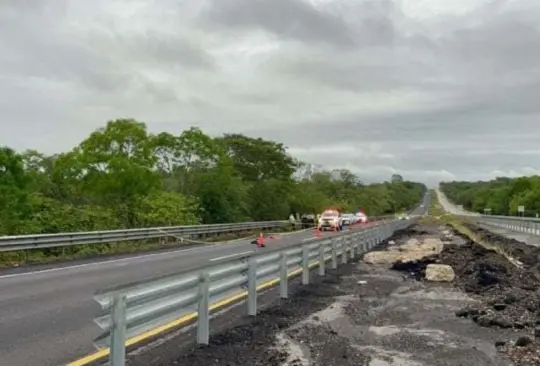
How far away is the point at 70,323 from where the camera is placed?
9.30m

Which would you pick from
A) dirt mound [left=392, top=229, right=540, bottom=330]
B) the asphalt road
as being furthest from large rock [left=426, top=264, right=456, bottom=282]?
the asphalt road

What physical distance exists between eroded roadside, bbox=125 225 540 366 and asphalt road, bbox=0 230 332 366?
1.14m

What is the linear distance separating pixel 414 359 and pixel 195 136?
159 ft

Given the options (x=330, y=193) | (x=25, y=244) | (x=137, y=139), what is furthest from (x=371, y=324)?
(x=330, y=193)

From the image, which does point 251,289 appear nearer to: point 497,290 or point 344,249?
point 497,290

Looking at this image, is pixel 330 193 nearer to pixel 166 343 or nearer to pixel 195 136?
pixel 195 136

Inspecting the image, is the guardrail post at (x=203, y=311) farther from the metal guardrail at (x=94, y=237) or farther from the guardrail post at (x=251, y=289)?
the metal guardrail at (x=94, y=237)

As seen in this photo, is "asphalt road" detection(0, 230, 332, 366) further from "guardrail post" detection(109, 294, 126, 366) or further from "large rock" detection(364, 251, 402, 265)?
"large rock" detection(364, 251, 402, 265)

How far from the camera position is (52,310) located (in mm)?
10414

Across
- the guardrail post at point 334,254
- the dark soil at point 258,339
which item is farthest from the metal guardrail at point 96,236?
the dark soil at point 258,339

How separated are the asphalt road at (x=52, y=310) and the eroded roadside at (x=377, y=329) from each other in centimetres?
114

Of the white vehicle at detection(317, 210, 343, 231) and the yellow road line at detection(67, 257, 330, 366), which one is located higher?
the white vehicle at detection(317, 210, 343, 231)

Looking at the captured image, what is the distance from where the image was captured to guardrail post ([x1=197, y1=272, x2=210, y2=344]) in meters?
7.88

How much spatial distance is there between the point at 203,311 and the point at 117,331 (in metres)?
2.00
